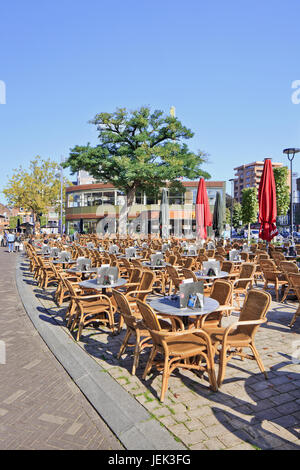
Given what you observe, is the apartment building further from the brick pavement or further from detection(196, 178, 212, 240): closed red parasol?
the brick pavement

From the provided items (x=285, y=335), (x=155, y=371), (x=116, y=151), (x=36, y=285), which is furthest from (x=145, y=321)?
(x=116, y=151)

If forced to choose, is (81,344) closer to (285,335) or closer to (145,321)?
(145,321)

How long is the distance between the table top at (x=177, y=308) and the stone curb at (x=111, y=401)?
1008mm

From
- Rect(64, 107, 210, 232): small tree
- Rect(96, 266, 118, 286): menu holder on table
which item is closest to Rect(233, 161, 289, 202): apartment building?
Rect(64, 107, 210, 232): small tree

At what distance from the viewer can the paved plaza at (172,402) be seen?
110 inches

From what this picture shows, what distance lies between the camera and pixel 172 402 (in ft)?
11.0

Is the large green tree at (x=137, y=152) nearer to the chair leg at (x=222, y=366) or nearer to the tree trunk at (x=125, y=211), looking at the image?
the tree trunk at (x=125, y=211)

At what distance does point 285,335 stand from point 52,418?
12.5 ft

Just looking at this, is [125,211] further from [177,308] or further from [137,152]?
[177,308]

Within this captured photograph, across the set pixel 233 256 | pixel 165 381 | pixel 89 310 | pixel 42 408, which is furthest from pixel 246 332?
pixel 233 256

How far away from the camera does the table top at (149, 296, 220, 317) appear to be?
12.8ft

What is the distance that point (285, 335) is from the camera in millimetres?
5309

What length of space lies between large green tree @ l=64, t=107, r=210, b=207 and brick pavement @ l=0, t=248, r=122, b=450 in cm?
1862

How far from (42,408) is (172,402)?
132 centimetres
